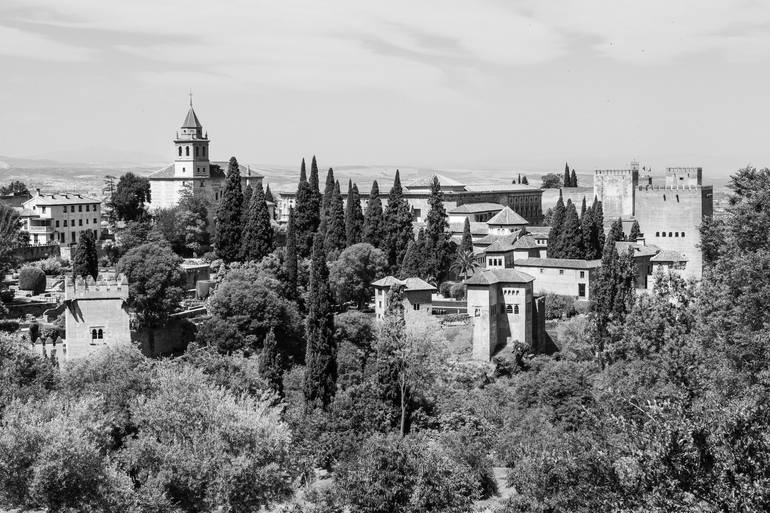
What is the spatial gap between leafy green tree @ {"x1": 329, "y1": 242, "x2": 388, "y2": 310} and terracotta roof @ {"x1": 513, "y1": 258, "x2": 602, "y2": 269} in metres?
6.19

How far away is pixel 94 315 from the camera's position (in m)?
36.1

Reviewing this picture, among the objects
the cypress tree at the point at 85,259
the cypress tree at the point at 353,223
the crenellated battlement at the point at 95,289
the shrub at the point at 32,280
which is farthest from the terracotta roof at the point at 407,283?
the shrub at the point at 32,280

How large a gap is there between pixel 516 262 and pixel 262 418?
27574 millimetres

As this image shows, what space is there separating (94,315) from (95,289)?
84 cm

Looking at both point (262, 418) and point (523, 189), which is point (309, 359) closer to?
point (262, 418)

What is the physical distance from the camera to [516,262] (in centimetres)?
5056

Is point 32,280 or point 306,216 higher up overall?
point 306,216

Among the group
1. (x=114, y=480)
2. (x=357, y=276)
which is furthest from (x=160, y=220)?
(x=114, y=480)

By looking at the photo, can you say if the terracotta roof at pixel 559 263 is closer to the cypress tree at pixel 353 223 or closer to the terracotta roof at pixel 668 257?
the terracotta roof at pixel 668 257

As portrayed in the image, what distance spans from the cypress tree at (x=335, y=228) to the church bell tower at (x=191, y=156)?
11.4m

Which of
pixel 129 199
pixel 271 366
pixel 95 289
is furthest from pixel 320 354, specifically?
pixel 129 199

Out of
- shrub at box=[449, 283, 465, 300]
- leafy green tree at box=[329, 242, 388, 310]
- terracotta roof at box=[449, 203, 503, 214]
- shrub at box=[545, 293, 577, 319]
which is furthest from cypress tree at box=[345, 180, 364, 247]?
shrub at box=[545, 293, 577, 319]

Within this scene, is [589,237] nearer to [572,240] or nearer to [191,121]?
[572,240]

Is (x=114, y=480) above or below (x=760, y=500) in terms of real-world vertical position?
below
